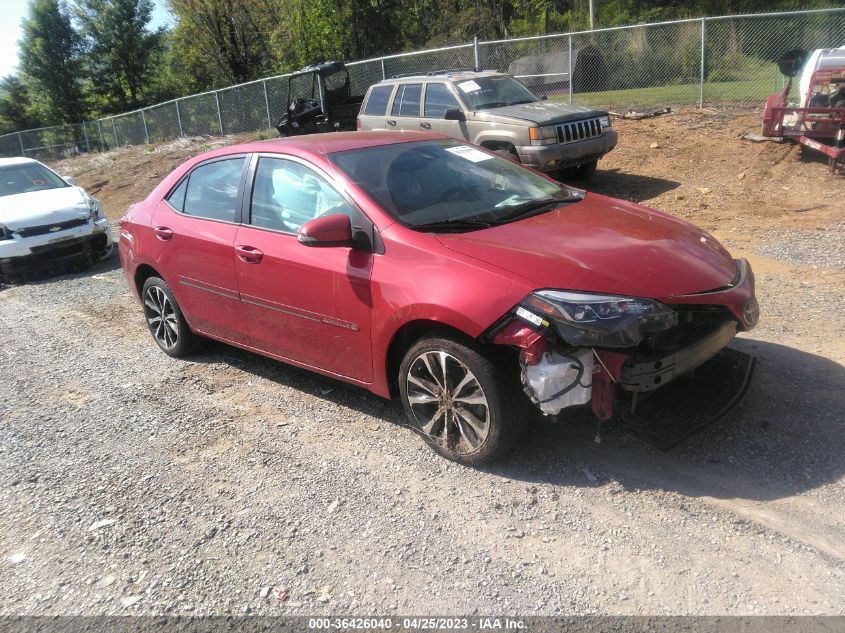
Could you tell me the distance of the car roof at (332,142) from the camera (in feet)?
15.0

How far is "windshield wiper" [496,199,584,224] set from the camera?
4182mm

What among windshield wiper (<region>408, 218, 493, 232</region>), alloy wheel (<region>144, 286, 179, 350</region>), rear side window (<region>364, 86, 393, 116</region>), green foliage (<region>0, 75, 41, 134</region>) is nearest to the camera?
windshield wiper (<region>408, 218, 493, 232</region>)

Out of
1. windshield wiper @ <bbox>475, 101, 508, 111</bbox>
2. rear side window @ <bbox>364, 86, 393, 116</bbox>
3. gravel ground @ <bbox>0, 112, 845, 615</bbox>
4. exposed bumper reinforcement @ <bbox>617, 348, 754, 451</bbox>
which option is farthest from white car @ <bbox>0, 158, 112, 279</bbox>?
exposed bumper reinforcement @ <bbox>617, 348, 754, 451</bbox>

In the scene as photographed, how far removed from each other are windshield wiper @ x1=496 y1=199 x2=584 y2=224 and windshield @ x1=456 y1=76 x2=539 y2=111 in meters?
6.77

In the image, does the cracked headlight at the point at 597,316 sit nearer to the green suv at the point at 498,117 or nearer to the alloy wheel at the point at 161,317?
the alloy wheel at the point at 161,317

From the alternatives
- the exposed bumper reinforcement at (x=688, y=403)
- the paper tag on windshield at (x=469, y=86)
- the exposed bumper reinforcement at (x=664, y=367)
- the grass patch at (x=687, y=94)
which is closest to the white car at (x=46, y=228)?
the paper tag on windshield at (x=469, y=86)

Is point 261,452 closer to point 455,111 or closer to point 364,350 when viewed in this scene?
point 364,350

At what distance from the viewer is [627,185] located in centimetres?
1129

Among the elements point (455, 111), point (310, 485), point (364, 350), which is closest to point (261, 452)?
point (310, 485)

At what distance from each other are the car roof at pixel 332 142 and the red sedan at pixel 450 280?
17 millimetres

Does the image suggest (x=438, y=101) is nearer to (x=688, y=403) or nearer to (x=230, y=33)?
(x=688, y=403)

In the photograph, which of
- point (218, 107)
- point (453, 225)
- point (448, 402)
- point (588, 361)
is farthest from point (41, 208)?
point (218, 107)

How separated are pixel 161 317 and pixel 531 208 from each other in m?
3.29

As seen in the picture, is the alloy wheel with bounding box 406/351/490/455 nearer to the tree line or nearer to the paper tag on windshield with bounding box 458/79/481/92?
the paper tag on windshield with bounding box 458/79/481/92
